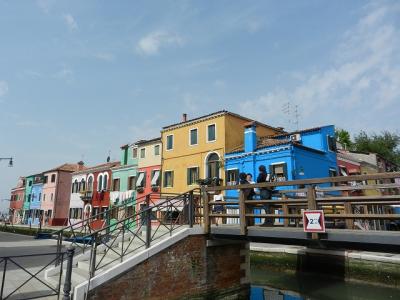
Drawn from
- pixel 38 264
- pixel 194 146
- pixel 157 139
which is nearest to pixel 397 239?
pixel 38 264

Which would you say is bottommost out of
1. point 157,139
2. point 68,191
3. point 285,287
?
point 285,287

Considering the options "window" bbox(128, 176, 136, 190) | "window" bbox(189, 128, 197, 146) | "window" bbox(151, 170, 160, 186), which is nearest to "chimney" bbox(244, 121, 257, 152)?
"window" bbox(189, 128, 197, 146)

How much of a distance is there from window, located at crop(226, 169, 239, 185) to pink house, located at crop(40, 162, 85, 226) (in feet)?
97.0

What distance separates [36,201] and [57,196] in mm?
7717

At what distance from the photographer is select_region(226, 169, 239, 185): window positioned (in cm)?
2419

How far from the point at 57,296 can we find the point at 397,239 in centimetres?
762

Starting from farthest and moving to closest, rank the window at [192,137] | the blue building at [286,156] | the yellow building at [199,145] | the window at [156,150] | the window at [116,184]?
the window at [116,184] < the window at [156,150] < the window at [192,137] < the yellow building at [199,145] < the blue building at [286,156]

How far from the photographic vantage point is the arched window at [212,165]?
25684 millimetres

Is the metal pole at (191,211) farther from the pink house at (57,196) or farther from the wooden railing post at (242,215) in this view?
the pink house at (57,196)

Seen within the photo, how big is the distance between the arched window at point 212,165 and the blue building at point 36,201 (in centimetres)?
3373

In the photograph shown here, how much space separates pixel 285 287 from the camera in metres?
15.0

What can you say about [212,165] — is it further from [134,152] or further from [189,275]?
[189,275]

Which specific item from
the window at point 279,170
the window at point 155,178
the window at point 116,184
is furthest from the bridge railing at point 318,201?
the window at point 116,184

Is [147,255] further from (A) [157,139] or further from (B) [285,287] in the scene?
(A) [157,139]
